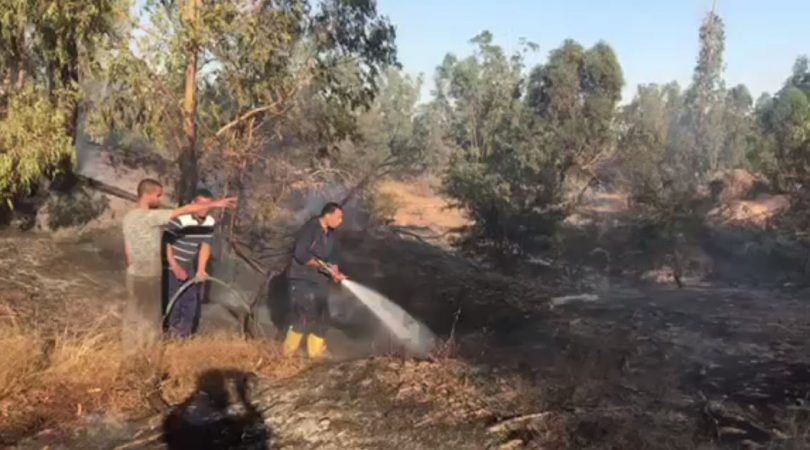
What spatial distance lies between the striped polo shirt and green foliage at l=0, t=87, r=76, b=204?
317cm

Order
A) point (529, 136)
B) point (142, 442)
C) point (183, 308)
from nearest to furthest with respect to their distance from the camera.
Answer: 1. point (142, 442)
2. point (183, 308)
3. point (529, 136)

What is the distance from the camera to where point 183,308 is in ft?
21.3

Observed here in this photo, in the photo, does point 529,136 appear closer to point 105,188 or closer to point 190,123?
point 105,188

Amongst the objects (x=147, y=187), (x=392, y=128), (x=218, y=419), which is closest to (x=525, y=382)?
(x=218, y=419)

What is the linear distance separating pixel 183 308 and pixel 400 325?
4.77 metres

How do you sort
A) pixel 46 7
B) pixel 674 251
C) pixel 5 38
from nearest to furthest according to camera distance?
1. pixel 46 7
2. pixel 5 38
3. pixel 674 251

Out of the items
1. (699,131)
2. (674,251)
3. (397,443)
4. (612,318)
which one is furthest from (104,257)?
(699,131)

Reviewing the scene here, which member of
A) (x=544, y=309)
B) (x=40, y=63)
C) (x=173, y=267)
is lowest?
(x=544, y=309)

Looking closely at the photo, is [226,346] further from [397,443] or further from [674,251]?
[674,251]

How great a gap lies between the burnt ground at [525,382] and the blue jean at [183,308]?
110 cm

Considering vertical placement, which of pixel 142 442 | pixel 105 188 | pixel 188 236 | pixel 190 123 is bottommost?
pixel 142 442

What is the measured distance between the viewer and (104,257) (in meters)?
11.0

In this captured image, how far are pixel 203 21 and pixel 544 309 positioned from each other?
8.71 metres

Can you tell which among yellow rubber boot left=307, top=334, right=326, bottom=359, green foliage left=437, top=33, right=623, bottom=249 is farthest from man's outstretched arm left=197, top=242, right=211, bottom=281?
green foliage left=437, top=33, right=623, bottom=249
